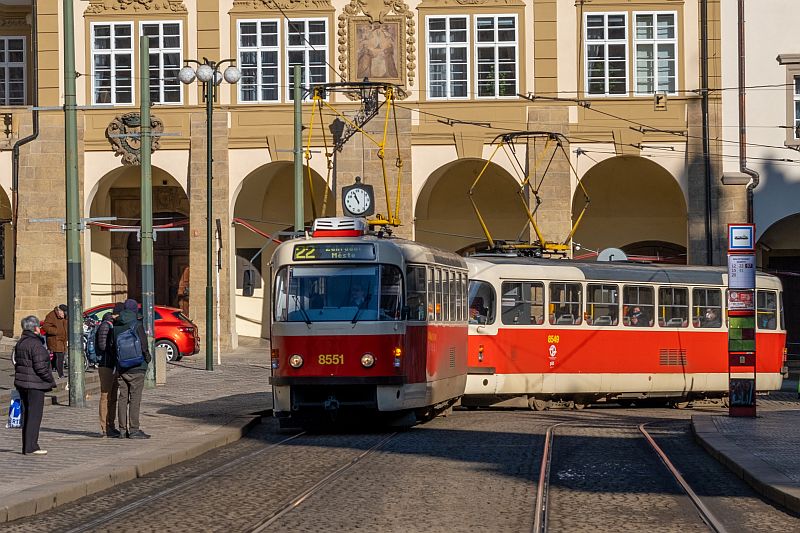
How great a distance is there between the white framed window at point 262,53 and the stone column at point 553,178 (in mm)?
7170

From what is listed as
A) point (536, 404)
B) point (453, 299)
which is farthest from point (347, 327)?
point (536, 404)

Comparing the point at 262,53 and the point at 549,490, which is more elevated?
the point at 262,53

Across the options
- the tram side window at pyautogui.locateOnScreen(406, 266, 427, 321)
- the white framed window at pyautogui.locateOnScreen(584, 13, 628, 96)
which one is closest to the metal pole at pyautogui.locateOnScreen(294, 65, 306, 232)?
the white framed window at pyautogui.locateOnScreen(584, 13, 628, 96)

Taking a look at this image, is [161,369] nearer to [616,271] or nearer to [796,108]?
[616,271]

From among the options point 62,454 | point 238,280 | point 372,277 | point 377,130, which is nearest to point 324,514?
point 62,454

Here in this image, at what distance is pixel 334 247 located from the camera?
69.3ft

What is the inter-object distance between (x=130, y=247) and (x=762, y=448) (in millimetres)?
33062

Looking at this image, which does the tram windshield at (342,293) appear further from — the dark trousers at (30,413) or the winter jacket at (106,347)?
the dark trousers at (30,413)

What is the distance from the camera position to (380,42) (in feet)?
141

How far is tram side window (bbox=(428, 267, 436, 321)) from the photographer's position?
73.4ft

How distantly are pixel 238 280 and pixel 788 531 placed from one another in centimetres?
3618

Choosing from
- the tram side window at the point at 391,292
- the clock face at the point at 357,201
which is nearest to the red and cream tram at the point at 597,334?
the tram side window at the point at 391,292

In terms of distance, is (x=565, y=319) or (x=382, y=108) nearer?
(x=565, y=319)

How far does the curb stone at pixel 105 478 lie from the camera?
12438 millimetres
